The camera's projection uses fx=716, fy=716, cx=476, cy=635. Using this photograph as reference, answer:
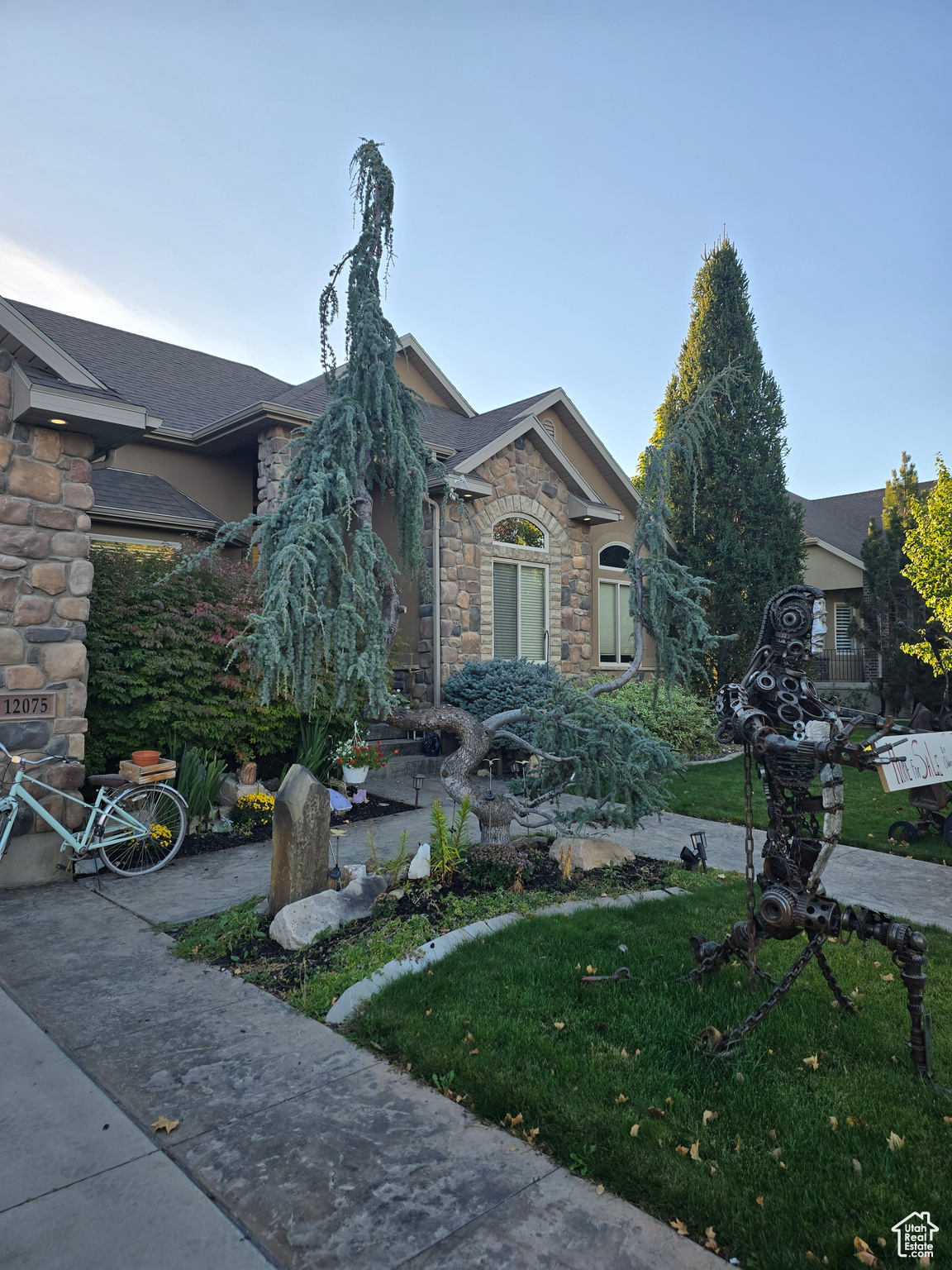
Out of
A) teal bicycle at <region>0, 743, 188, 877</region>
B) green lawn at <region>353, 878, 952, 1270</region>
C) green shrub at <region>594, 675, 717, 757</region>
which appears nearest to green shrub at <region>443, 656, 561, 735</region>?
green shrub at <region>594, 675, 717, 757</region>

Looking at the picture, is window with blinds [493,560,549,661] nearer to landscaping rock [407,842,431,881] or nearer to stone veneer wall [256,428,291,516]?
stone veneer wall [256,428,291,516]

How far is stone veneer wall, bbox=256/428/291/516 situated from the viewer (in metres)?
10.5

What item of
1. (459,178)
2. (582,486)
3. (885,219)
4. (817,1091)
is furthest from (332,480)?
(885,219)

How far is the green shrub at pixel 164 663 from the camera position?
731 centimetres

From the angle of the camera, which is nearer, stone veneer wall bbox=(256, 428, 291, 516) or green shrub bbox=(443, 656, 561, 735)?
stone veneer wall bbox=(256, 428, 291, 516)

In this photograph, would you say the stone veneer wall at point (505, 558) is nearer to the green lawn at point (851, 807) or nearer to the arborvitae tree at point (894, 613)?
the green lawn at point (851, 807)

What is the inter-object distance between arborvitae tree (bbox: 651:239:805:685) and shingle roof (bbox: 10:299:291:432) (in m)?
10.0

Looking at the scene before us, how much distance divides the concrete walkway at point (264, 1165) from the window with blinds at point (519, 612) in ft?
30.5

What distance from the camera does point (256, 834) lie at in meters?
7.63

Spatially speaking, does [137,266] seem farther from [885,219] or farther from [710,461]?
[710,461]

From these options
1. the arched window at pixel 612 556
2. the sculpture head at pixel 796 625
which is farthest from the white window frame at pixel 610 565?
the sculpture head at pixel 796 625

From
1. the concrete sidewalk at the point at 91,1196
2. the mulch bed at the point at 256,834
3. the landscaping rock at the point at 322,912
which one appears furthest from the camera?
the mulch bed at the point at 256,834

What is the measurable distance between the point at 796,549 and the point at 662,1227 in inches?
696

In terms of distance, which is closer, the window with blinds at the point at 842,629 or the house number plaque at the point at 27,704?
the house number plaque at the point at 27,704
